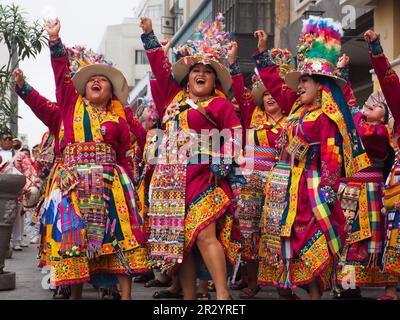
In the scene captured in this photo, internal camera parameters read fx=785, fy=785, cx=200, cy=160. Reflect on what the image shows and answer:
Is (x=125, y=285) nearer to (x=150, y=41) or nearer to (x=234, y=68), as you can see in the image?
(x=150, y=41)

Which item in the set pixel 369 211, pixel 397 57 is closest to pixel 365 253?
pixel 369 211

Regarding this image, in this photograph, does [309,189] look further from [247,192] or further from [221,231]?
Answer: [247,192]

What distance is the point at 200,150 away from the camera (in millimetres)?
6512

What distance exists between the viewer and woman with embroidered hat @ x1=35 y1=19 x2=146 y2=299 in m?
6.48

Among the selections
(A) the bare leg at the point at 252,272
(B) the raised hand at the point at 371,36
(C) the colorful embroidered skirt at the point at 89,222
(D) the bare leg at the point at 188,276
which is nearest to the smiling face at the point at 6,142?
(A) the bare leg at the point at 252,272

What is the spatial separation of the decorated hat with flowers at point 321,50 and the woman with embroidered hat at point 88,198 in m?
1.70

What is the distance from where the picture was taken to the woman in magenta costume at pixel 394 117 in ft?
23.1

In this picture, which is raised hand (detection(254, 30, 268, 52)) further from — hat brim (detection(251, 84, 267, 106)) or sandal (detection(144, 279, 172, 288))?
sandal (detection(144, 279, 172, 288))

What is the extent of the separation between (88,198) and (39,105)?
1.03m

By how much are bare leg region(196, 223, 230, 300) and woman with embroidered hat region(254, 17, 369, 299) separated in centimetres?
66

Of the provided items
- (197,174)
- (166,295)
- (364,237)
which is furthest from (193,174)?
(364,237)

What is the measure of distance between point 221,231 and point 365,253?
206 cm

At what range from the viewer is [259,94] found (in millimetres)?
8359
